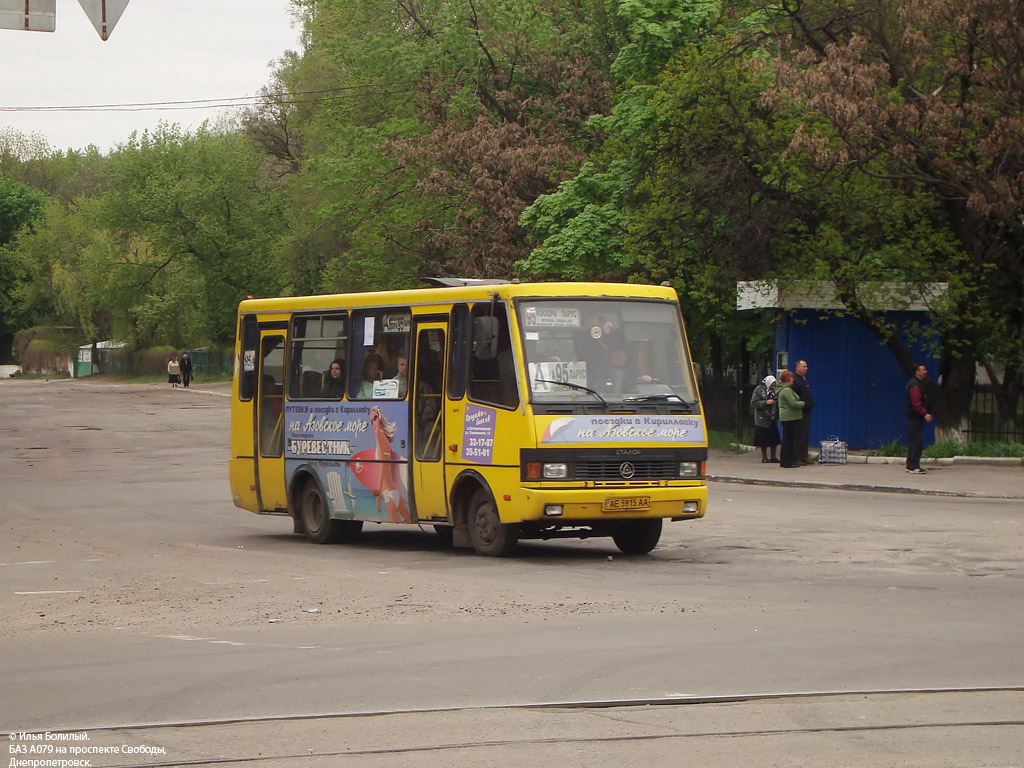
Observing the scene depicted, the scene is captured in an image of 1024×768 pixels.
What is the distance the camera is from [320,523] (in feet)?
56.1

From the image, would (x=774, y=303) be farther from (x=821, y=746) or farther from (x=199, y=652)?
(x=821, y=746)

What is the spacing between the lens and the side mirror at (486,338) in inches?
557

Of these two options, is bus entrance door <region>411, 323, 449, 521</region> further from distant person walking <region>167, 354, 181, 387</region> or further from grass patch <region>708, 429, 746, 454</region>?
distant person walking <region>167, 354, 181, 387</region>

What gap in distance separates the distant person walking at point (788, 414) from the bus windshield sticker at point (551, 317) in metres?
12.9

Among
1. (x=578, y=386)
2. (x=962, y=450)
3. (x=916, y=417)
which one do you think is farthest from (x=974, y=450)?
(x=578, y=386)

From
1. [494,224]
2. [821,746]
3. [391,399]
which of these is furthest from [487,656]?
[494,224]

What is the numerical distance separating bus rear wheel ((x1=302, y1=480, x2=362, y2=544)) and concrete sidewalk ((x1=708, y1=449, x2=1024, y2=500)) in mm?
9630

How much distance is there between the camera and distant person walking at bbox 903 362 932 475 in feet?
81.1

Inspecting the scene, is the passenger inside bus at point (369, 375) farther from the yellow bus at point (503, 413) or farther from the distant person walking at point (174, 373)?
the distant person walking at point (174, 373)

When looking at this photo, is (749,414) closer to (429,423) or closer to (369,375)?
(369,375)

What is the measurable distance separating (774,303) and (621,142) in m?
5.93

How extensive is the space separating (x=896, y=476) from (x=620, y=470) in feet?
39.7

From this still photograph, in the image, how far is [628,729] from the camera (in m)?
6.76

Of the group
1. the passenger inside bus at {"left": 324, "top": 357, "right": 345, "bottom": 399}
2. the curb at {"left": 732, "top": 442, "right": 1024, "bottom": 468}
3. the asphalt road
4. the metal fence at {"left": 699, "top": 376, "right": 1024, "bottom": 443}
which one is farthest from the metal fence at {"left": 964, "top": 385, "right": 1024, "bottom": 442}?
the passenger inside bus at {"left": 324, "top": 357, "right": 345, "bottom": 399}
